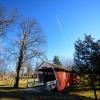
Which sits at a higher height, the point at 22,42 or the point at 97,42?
the point at 22,42

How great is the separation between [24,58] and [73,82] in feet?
46.5

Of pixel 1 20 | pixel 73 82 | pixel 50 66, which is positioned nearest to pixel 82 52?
pixel 50 66

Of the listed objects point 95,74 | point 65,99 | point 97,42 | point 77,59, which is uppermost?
point 97,42

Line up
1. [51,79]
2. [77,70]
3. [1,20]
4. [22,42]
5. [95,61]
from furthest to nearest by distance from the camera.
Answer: [22,42], [51,79], [1,20], [77,70], [95,61]

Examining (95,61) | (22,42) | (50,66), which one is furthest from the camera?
(22,42)

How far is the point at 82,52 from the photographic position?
23297 mm

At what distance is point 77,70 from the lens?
77.6 ft

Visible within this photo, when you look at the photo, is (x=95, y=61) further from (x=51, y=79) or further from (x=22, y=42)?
(x=22, y=42)

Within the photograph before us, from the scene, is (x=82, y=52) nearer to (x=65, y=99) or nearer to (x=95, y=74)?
(x=95, y=74)

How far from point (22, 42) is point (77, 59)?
54.8 ft

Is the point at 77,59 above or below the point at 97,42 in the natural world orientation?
below

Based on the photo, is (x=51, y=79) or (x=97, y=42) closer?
(x=97, y=42)

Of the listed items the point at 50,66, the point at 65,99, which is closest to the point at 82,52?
the point at 65,99

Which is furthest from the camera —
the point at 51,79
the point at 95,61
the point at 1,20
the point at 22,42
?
the point at 22,42
